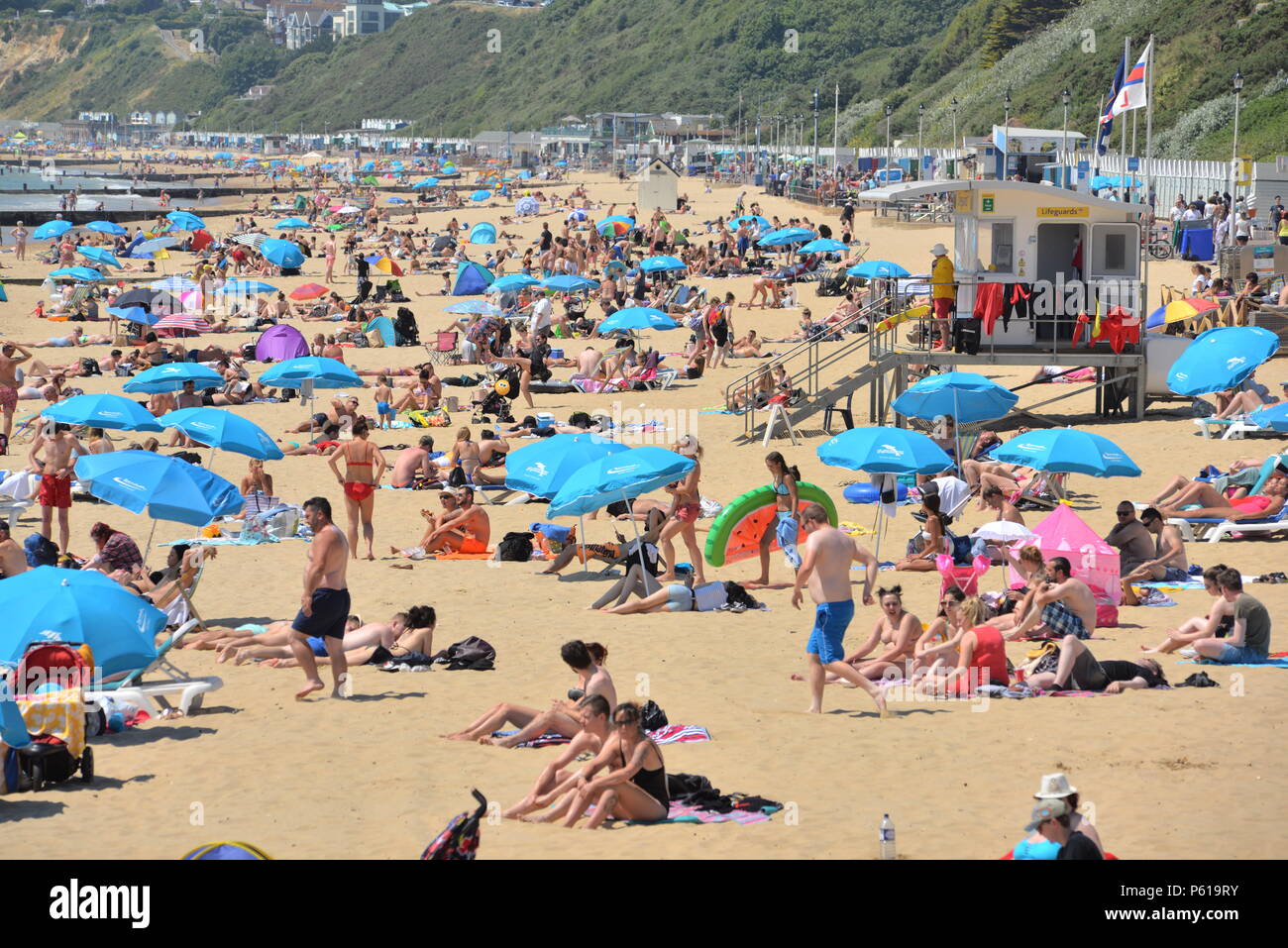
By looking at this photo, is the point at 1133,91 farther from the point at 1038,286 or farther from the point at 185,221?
the point at 185,221

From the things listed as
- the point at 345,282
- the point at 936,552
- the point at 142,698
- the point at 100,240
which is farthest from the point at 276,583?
the point at 100,240

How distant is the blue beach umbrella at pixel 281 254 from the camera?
35594 mm

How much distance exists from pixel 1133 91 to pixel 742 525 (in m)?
14.3

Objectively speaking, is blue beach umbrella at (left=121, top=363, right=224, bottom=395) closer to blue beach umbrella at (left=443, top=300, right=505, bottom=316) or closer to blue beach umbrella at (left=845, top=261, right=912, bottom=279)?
blue beach umbrella at (left=443, top=300, right=505, bottom=316)

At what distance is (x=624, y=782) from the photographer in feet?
23.6

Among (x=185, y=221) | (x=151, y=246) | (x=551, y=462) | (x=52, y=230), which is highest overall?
(x=185, y=221)

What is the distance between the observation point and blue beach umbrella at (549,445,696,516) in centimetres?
1130

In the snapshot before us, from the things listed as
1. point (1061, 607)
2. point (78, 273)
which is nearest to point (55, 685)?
point (1061, 607)

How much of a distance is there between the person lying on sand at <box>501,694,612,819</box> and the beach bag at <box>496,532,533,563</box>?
5.82 m

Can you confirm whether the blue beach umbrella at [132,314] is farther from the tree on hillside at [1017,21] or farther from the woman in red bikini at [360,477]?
the tree on hillside at [1017,21]

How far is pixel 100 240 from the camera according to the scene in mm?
45094

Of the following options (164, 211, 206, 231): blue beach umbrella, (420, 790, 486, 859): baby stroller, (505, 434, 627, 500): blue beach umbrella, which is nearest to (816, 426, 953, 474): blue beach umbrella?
(505, 434, 627, 500): blue beach umbrella

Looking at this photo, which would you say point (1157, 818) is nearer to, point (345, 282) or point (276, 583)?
point (276, 583)

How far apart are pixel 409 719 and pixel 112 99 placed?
204092 mm
